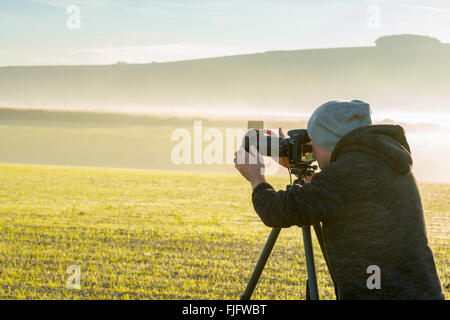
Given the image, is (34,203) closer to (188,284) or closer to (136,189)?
(136,189)

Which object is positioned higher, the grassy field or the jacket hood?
the grassy field

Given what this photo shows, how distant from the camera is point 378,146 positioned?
8.53 feet

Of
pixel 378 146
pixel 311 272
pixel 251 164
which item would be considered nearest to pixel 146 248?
pixel 311 272

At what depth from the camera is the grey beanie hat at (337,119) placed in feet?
8.95

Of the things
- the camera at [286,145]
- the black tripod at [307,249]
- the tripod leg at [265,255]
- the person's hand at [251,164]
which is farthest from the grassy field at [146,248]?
the person's hand at [251,164]

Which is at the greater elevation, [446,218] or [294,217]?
[446,218]

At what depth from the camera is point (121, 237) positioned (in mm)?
9875

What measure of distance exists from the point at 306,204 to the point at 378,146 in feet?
1.47

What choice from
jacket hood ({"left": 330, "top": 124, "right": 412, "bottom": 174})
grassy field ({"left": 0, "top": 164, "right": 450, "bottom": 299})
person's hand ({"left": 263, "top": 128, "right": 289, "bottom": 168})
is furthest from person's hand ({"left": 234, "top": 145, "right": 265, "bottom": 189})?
grassy field ({"left": 0, "top": 164, "right": 450, "bottom": 299})

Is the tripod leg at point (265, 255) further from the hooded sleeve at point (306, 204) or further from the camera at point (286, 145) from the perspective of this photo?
the hooded sleeve at point (306, 204)

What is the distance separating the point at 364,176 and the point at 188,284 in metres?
4.34

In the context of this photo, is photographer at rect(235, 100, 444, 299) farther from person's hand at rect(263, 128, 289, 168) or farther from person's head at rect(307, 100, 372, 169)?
person's hand at rect(263, 128, 289, 168)

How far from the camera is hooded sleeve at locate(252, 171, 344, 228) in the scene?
261cm
